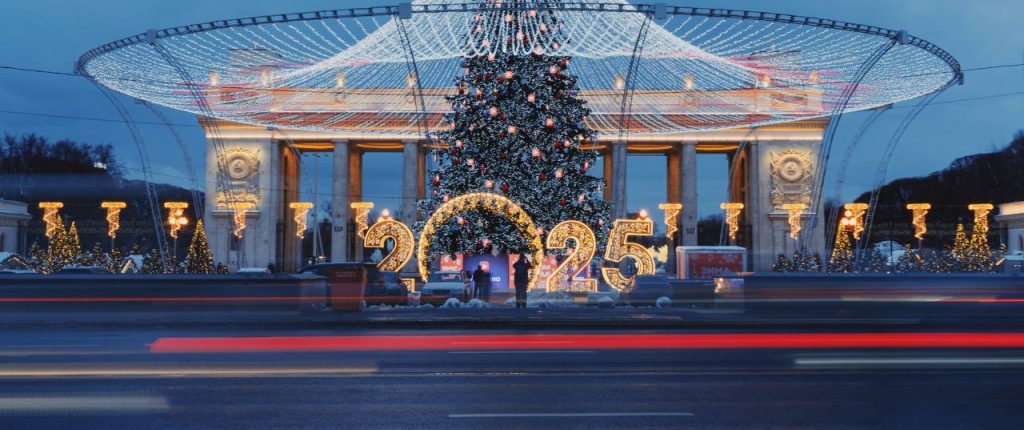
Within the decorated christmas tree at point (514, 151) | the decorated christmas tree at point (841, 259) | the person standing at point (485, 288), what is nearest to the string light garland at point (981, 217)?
the decorated christmas tree at point (841, 259)

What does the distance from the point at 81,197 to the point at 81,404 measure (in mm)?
62897

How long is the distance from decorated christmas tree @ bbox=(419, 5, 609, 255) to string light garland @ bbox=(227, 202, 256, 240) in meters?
26.1

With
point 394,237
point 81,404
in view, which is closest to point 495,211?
point 394,237

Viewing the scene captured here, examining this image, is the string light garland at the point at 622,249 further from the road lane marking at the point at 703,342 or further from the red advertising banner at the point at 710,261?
the road lane marking at the point at 703,342

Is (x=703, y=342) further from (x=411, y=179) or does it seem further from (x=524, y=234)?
(x=411, y=179)

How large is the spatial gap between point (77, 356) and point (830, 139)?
2952 cm

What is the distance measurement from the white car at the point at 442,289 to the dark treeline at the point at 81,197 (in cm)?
3836

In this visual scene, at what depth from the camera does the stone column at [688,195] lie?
7275 cm

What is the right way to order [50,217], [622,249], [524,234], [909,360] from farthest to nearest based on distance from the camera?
[50,217] < [622,249] < [524,234] < [909,360]

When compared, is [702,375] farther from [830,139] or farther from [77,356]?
[830,139]

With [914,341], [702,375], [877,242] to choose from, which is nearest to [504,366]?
[702,375]

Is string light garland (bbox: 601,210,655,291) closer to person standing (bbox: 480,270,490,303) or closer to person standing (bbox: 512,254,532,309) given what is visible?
person standing (bbox: 480,270,490,303)

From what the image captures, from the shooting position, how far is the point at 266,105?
5359 centimetres

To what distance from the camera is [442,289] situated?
35031mm
